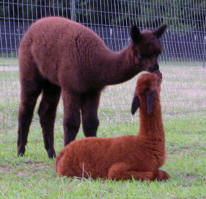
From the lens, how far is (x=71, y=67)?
491 centimetres

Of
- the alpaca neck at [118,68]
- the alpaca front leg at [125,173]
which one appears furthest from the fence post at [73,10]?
the alpaca front leg at [125,173]

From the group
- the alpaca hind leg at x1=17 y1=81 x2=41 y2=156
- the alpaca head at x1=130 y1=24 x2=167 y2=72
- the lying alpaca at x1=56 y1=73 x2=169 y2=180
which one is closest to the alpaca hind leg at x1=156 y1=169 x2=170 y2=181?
the lying alpaca at x1=56 y1=73 x2=169 y2=180

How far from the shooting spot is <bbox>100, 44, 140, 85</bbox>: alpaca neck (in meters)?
4.80

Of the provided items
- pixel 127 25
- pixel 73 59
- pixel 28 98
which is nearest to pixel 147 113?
pixel 73 59

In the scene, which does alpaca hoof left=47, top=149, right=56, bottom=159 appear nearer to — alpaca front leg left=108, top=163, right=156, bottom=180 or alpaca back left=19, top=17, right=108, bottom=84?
alpaca back left=19, top=17, right=108, bottom=84

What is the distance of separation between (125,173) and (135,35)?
5.06 ft

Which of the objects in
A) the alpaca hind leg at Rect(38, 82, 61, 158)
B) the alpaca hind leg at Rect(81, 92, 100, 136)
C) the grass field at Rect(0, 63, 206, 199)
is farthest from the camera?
the alpaca hind leg at Rect(38, 82, 61, 158)

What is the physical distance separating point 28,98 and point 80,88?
1.01m

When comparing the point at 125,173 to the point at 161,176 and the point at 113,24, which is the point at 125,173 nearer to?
the point at 161,176

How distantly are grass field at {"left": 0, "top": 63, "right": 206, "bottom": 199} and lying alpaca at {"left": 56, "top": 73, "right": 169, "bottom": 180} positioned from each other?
117 mm

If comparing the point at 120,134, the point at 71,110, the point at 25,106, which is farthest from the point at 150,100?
the point at 120,134

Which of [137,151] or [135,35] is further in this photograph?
[135,35]

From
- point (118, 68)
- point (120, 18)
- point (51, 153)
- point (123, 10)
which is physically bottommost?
point (51, 153)

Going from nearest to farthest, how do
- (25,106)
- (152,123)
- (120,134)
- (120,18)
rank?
(152,123) → (25,106) → (120,134) → (120,18)
